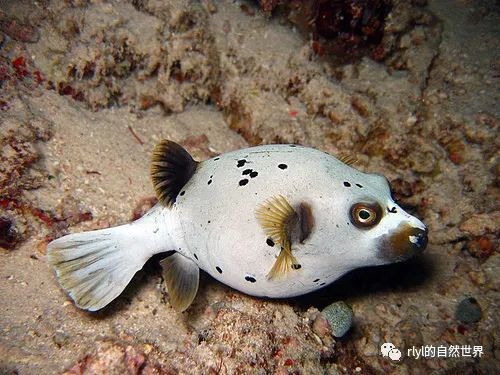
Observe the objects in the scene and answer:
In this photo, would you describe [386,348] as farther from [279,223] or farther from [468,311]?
[279,223]

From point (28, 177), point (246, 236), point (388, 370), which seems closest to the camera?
point (246, 236)

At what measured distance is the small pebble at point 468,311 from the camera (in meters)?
3.51

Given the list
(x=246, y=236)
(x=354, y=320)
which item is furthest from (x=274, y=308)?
(x=354, y=320)

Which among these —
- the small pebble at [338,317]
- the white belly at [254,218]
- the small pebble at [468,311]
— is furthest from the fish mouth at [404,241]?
the small pebble at [468,311]

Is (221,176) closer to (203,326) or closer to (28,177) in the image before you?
(203,326)

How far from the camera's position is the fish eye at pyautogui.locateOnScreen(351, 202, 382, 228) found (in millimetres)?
2320

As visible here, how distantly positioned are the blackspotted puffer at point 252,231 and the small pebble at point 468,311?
1.77 meters

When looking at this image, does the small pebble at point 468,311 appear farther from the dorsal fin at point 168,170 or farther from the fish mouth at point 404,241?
the dorsal fin at point 168,170

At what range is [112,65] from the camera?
3900mm

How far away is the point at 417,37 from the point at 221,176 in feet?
11.1

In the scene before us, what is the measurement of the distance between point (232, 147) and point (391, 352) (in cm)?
272

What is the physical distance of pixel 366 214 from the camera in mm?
2328

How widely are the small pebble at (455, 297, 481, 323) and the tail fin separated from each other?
3118 millimetres

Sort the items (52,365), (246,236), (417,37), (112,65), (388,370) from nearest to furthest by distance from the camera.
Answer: (52,365) < (246,236) < (388,370) < (112,65) < (417,37)
